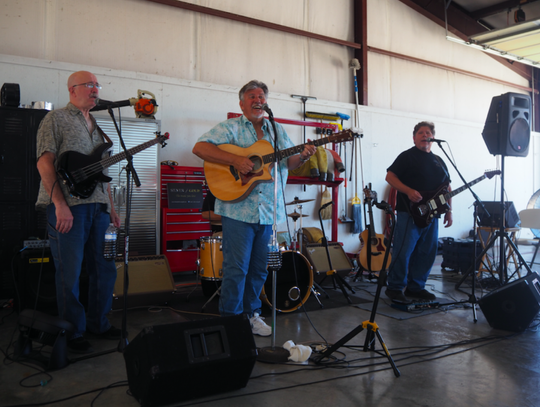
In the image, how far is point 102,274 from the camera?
293 cm

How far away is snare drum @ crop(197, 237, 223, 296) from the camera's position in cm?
418

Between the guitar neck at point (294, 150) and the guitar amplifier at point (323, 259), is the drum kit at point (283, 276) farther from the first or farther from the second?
the guitar neck at point (294, 150)

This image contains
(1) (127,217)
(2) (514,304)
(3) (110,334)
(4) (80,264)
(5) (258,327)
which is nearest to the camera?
(1) (127,217)

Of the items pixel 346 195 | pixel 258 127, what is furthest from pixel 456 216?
pixel 258 127

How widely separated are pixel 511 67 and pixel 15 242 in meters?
10.8

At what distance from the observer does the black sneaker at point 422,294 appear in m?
4.38

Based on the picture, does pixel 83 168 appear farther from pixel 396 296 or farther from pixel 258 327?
pixel 396 296

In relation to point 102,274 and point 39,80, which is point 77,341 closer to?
point 102,274

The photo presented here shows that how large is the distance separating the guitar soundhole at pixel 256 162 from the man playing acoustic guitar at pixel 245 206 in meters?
0.02

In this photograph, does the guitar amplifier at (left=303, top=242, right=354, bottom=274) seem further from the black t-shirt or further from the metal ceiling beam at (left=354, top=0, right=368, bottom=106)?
the metal ceiling beam at (left=354, top=0, right=368, bottom=106)

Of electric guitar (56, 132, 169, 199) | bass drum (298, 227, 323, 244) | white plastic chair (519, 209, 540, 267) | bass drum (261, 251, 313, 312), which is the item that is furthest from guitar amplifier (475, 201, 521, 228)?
electric guitar (56, 132, 169, 199)

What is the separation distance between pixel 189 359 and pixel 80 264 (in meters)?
1.25

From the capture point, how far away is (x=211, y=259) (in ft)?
13.7

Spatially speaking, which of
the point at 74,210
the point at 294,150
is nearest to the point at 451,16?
the point at 294,150
